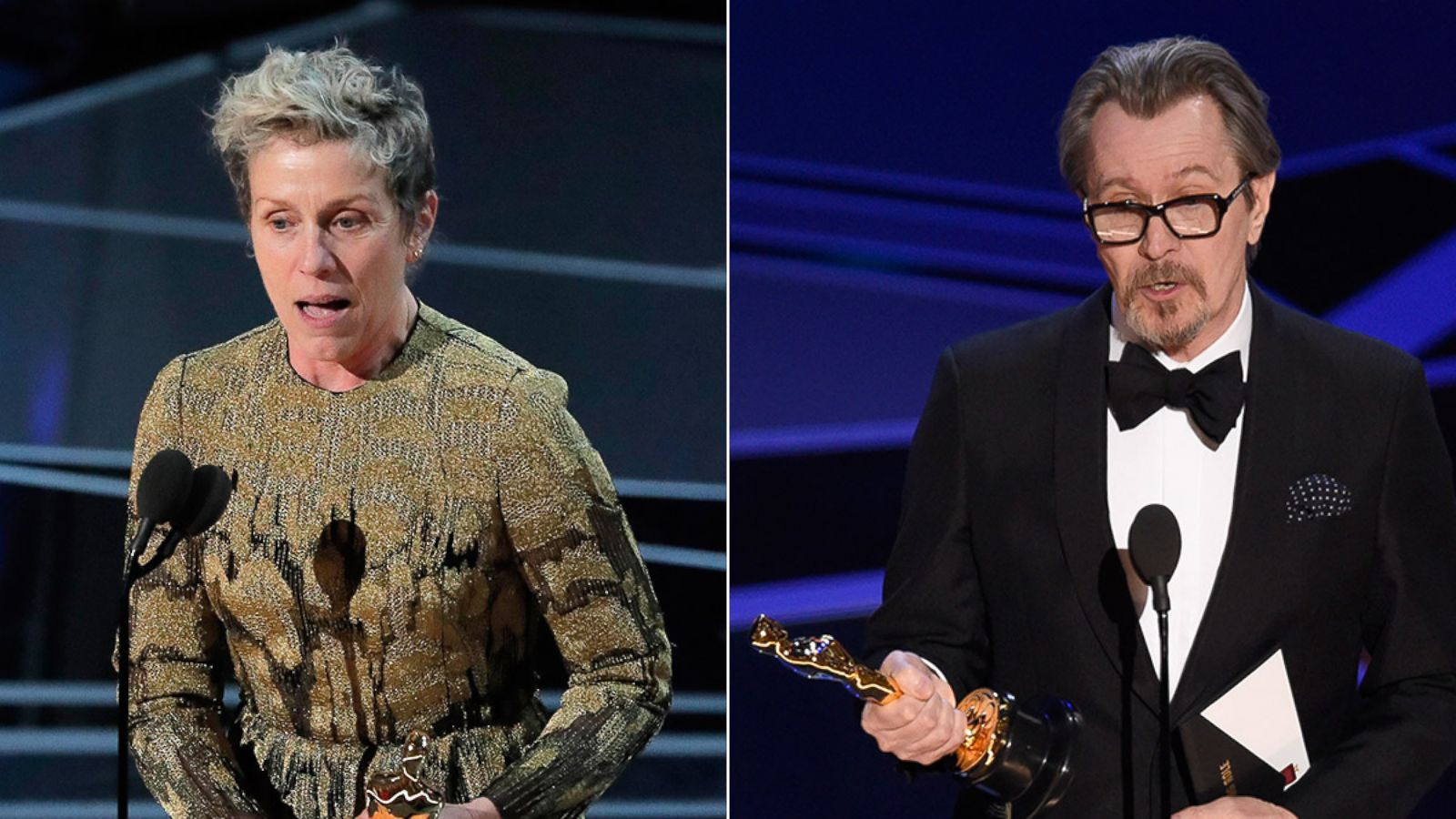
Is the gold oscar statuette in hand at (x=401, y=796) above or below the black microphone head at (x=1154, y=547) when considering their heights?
below

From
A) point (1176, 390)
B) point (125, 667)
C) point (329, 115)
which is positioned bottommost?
point (125, 667)

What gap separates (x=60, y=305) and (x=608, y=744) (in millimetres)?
2293

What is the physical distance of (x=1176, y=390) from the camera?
2375 millimetres

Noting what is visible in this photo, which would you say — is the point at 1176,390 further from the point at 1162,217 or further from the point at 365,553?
the point at 365,553

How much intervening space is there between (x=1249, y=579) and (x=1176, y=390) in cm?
29

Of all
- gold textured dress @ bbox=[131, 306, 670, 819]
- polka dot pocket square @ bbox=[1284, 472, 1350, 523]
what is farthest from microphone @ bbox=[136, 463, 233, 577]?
polka dot pocket square @ bbox=[1284, 472, 1350, 523]

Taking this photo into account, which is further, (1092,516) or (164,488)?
(1092,516)

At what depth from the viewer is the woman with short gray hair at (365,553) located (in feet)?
7.63

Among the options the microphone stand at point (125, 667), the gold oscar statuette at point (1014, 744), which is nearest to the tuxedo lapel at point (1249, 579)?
the gold oscar statuette at point (1014, 744)

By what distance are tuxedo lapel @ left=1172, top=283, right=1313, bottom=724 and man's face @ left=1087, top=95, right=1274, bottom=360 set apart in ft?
0.57

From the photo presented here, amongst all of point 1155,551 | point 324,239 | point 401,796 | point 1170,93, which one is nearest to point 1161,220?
point 1170,93

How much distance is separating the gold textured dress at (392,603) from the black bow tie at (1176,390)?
738mm

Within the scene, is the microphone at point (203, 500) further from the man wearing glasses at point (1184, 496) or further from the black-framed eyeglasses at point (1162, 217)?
the black-framed eyeglasses at point (1162, 217)

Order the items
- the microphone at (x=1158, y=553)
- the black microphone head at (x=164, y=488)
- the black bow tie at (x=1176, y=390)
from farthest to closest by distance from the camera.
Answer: the black bow tie at (x=1176, y=390) → the black microphone head at (x=164, y=488) → the microphone at (x=1158, y=553)
